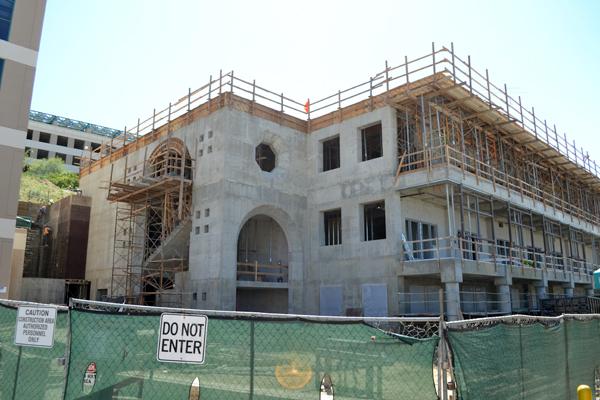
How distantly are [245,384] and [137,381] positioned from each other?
45.9 inches

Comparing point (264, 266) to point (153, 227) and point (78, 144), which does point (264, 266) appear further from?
point (78, 144)

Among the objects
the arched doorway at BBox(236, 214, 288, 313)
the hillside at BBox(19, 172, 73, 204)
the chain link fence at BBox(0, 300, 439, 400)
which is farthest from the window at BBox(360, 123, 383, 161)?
the hillside at BBox(19, 172, 73, 204)

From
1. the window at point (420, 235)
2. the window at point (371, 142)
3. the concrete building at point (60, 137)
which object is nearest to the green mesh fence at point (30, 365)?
the window at point (420, 235)

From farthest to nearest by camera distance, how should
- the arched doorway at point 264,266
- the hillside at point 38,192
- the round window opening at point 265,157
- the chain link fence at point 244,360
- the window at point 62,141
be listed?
the window at point 62,141 → the hillside at point 38,192 → the round window opening at point 265,157 → the arched doorway at point 264,266 → the chain link fence at point 244,360

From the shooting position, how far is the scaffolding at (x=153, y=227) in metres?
25.2

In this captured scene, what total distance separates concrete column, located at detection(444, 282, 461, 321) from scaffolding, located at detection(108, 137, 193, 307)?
12283 mm

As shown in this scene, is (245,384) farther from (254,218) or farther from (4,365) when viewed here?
(254,218)

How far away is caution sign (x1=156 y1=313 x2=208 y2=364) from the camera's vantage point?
520cm

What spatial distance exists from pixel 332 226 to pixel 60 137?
70.2 metres

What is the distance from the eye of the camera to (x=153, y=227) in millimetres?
30375

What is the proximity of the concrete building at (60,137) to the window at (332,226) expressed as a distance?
62.4 meters

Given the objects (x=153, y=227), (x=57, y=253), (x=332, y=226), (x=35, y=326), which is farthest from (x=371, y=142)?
(x=35, y=326)

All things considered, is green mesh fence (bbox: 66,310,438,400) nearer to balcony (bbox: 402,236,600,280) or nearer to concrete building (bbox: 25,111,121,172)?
balcony (bbox: 402,236,600,280)

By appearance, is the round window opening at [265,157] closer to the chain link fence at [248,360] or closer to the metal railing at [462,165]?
the metal railing at [462,165]
